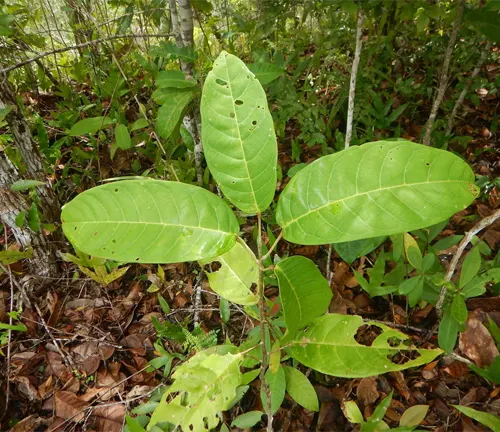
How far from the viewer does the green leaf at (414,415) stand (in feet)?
4.81

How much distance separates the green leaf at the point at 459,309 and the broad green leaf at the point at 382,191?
902mm

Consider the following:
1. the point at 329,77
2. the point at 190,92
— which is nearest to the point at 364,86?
the point at 329,77

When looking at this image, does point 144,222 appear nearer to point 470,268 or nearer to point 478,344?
point 470,268

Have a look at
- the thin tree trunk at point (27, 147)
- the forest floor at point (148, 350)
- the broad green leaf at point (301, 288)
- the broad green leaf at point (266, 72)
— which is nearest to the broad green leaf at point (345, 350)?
the broad green leaf at point (301, 288)

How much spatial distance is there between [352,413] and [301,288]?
2.95 feet

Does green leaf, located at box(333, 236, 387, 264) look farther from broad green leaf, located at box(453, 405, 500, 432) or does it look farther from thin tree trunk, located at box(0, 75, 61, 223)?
thin tree trunk, located at box(0, 75, 61, 223)

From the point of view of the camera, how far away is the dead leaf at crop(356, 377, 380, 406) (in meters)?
1.63

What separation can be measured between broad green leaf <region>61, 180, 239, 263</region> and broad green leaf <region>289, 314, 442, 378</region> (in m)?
0.37

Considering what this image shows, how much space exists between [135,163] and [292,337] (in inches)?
88.5

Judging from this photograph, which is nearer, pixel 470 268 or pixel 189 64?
pixel 470 268

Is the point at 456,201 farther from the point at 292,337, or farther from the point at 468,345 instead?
the point at 468,345

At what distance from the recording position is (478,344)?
5.29 feet

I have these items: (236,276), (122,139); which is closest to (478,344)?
(236,276)

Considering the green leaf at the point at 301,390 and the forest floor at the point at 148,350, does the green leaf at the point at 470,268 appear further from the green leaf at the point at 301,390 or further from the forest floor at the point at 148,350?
the green leaf at the point at 301,390
